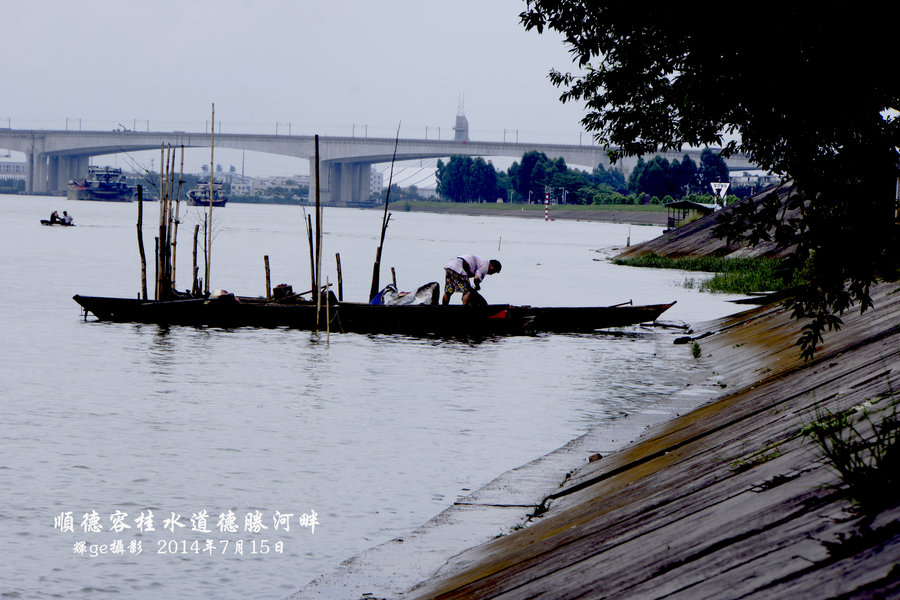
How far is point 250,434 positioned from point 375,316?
1224 cm

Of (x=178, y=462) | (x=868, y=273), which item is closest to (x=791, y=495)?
(x=868, y=273)

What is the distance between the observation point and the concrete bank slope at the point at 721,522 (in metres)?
5.14

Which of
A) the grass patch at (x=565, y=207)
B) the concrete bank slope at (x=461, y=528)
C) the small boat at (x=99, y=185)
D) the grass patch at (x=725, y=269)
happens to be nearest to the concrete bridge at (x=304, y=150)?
the small boat at (x=99, y=185)

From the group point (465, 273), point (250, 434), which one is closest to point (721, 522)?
point (250, 434)

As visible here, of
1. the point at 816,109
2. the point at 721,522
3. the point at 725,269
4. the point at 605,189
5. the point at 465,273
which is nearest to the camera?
the point at 721,522

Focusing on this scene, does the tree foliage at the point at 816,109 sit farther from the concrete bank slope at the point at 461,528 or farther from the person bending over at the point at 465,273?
the person bending over at the point at 465,273

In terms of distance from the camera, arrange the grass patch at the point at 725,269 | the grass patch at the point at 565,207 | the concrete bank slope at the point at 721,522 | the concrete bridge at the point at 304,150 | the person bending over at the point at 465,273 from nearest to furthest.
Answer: the concrete bank slope at the point at 721,522, the person bending over at the point at 465,273, the grass patch at the point at 725,269, the grass patch at the point at 565,207, the concrete bridge at the point at 304,150

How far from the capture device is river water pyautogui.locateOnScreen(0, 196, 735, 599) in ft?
31.8

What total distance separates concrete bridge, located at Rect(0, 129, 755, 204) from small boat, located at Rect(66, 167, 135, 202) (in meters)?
1.78

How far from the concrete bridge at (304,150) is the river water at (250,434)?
410 feet

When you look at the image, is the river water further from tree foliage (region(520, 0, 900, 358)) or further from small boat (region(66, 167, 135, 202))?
small boat (region(66, 167, 135, 202))

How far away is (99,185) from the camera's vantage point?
7569 inches

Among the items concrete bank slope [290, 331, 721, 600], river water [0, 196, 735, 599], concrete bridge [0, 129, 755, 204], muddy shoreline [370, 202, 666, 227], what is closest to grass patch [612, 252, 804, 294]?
river water [0, 196, 735, 599]

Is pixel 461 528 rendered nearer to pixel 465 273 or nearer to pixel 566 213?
pixel 465 273
